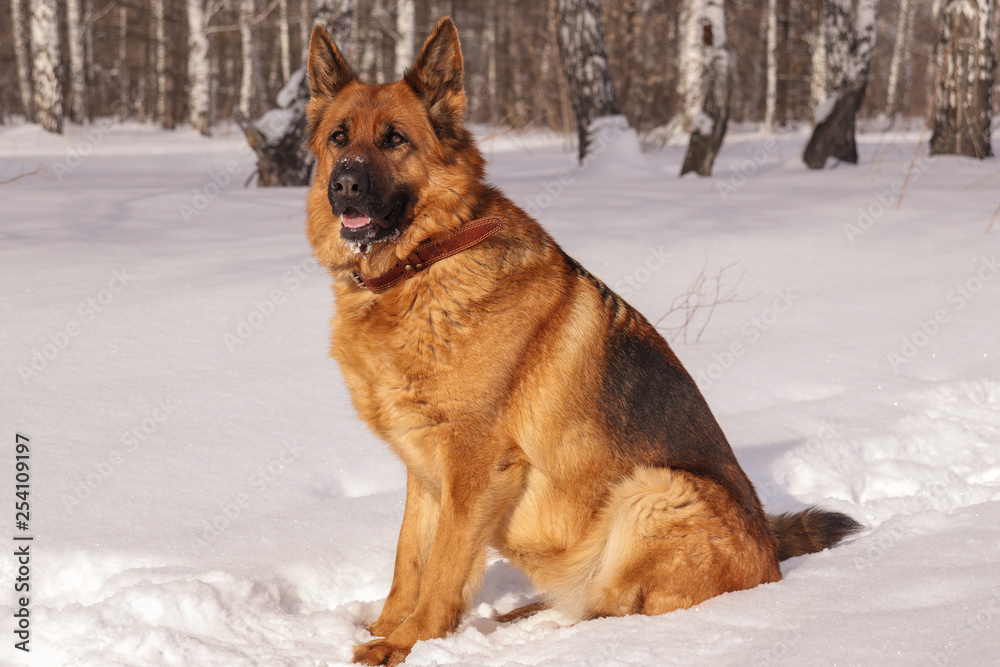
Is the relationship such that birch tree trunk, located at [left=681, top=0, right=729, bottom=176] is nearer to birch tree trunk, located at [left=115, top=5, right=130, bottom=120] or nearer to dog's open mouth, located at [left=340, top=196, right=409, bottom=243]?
dog's open mouth, located at [left=340, top=196, right=409, bottom=243]

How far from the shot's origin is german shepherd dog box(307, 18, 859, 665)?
7.93 feet

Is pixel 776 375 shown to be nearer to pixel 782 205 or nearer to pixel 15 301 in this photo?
pixel 782 205

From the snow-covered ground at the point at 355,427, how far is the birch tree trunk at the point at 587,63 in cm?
310

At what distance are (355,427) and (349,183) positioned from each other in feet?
5.18

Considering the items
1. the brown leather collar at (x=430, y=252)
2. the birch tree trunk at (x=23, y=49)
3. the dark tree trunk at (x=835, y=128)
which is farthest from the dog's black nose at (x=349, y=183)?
the birch tree trunk at (x=23, y=49)

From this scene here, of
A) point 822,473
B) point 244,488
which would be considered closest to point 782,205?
point 822,473

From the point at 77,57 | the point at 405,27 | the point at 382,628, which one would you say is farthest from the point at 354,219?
the point at 77,57

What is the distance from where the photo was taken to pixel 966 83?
30.4 ft

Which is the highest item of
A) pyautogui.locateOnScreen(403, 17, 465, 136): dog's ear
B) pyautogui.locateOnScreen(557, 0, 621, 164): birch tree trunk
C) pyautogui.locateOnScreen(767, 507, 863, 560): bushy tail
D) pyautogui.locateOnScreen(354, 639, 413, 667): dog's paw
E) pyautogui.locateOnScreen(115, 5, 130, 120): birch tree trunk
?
pyautogui.locateOnScreen(115, 5, 130, 120): birch tree trunk

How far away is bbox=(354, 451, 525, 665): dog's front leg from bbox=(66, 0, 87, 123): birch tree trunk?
68.8 ft

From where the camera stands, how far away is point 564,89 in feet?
43.3

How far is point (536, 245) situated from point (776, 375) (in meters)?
2.30

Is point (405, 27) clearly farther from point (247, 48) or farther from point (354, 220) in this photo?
point (354, 220)

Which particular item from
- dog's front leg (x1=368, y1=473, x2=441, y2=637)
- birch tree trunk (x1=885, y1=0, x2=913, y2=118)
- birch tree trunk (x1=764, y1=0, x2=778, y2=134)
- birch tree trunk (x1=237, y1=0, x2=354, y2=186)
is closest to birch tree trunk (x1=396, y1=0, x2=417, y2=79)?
birch tree trunk (x1=237, y1=0, x2=354, y2=186)
